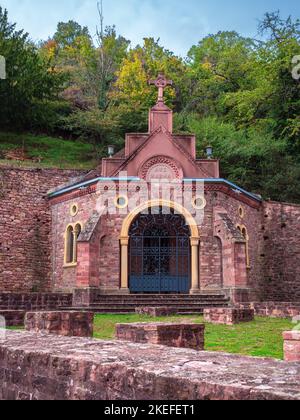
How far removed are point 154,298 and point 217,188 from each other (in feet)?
18.6

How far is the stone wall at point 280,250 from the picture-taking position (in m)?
25.4

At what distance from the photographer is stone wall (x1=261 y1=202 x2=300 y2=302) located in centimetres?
2544

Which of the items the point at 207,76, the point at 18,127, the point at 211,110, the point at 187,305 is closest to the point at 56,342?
the point at 187,305

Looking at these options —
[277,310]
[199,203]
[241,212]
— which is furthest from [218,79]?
[277,310]

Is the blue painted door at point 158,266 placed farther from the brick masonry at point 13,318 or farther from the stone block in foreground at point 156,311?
the brick masonry at point 13,318

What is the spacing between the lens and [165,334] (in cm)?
748

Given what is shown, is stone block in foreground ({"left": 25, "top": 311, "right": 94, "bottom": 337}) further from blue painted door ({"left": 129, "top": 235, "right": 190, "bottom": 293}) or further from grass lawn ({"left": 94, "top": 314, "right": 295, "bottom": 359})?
blue painted door ({"left": 129, "top": 235, "right": 190, "bottom": 293})

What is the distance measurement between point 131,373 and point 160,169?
18.7 meters

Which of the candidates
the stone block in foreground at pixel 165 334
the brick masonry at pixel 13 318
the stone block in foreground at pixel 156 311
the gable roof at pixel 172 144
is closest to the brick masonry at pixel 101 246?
the gable roof at pixel 172 144

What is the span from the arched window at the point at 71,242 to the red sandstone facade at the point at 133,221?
0.19 metres

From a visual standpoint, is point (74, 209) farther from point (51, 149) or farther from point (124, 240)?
point (51, 149)

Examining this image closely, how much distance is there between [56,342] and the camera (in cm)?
505
